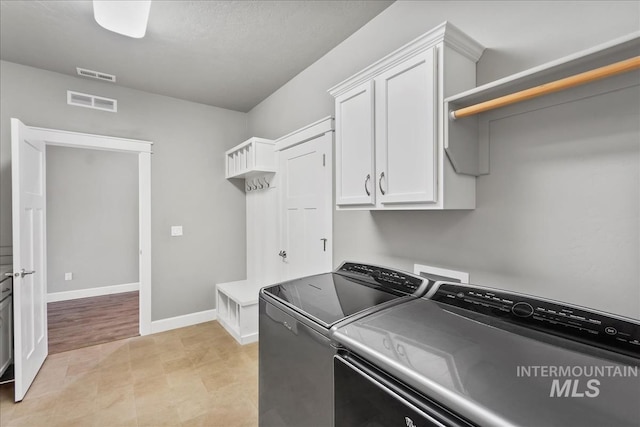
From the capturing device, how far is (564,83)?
1007 millimetres

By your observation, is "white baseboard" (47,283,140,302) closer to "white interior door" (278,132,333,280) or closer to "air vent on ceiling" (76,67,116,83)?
"air vent on ceiling" (76,67,116,83)

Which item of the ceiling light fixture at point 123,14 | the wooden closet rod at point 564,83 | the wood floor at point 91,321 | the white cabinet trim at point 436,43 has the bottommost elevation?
the wood floor at point 91,321

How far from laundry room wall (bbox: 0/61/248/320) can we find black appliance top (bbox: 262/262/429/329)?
8.39 feet

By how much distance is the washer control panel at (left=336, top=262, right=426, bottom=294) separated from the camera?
1.31m

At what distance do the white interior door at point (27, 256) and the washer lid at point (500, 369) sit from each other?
2512 millimetres

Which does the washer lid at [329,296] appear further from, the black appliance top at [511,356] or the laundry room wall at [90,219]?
the laundry room wall at [90,219]

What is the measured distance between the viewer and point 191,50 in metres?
2.50

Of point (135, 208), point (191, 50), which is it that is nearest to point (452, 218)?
point (191, 50)

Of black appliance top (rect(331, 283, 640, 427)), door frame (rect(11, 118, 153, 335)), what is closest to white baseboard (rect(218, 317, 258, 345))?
door frame (rect(11, 118, 153, 335))

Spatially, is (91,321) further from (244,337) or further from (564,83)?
(564,83)

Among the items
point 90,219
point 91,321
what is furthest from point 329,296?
point 90,219

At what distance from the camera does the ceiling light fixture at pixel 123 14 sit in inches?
67.7

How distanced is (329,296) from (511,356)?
2.40ft

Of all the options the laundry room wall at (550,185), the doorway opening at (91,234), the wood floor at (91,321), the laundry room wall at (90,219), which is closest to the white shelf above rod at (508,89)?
the laundry room wall at (550,185)
